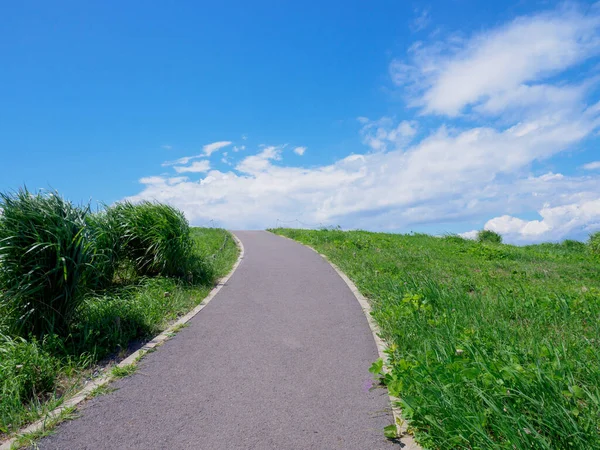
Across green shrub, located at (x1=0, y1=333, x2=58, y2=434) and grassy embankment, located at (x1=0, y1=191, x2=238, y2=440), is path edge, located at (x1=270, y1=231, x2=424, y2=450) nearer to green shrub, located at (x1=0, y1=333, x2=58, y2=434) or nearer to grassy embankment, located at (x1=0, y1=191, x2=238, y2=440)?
grassy embankment, located at (x1=0, y1=191, x2=238, y2=440)

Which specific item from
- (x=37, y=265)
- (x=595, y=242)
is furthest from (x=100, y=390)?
(x=595, y=242)

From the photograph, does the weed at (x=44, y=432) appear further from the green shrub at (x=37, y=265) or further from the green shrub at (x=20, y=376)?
the green shrub at (x=37, y=265)

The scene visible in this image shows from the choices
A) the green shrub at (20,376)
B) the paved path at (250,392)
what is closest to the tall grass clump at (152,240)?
Result: the paved path at (250,392)

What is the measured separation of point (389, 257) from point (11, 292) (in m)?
10.5

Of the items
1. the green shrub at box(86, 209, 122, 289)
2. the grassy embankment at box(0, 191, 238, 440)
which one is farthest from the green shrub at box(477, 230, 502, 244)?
the grassy embankment at box(0, 191, 238, 440)

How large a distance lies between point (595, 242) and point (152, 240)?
23.1m

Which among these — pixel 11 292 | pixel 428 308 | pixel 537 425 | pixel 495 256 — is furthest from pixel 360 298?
pixel 495 256

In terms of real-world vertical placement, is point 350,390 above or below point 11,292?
below

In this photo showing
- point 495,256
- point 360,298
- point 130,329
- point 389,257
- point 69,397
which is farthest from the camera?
point 495,256

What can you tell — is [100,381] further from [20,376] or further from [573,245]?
[573,245]

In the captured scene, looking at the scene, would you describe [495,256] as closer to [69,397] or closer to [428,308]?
[428,308]

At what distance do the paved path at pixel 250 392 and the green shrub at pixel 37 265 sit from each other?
5.06ft

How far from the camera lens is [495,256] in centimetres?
1658

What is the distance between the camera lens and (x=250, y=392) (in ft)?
15.2
